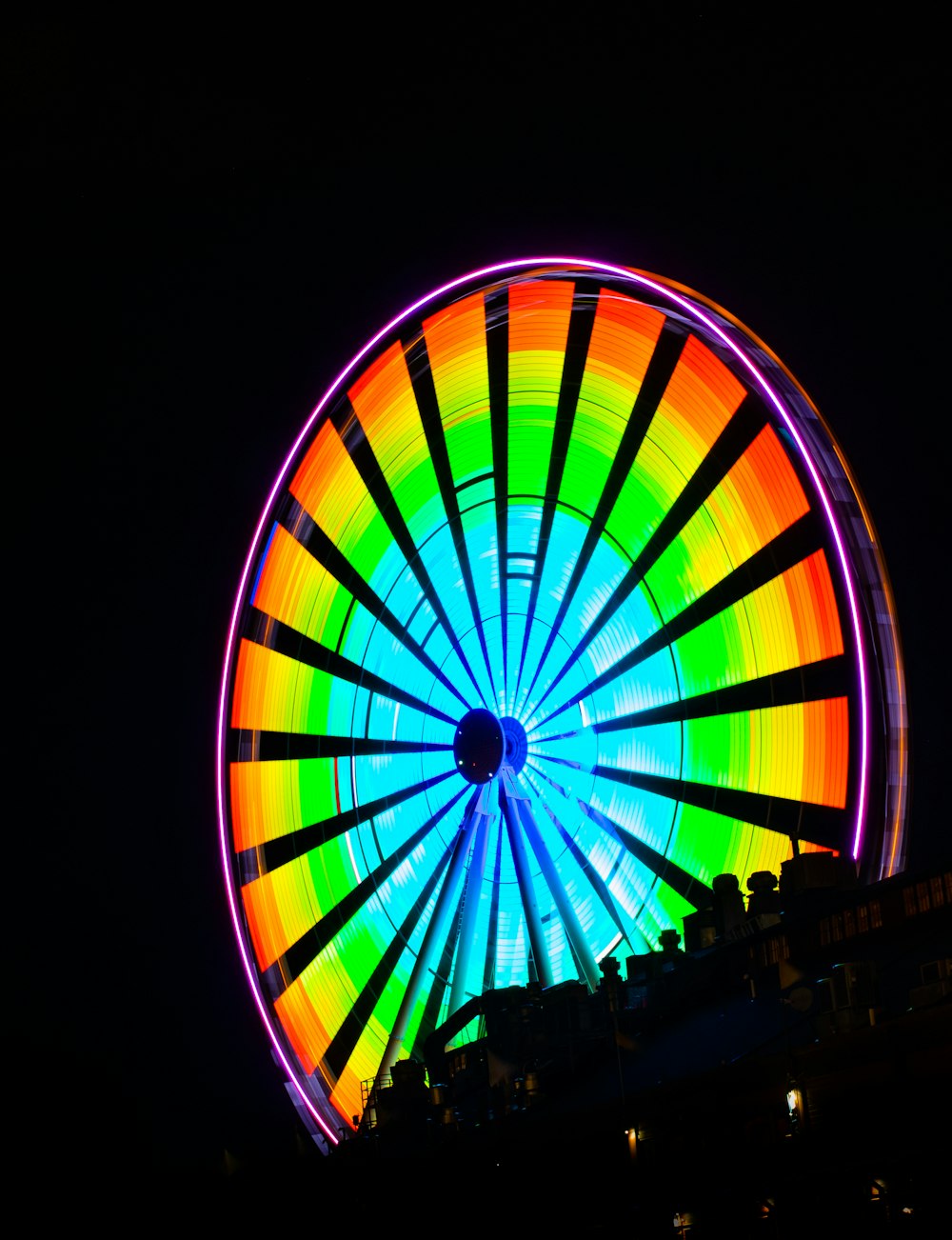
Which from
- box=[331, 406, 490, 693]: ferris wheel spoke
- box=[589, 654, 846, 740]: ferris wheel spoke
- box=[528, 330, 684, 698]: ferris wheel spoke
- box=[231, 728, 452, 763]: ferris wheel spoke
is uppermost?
box=[331, 406, 490, 693]: ferris wheel spoke

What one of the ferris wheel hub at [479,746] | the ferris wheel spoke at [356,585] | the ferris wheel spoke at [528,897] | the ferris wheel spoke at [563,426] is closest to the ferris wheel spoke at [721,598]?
the ferris wheel hub at [479,746]

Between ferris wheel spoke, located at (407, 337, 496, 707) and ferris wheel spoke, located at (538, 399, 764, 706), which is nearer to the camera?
ferris wheel spoke, located at (538, 399, 764, 706)

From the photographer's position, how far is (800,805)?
11.8 meters

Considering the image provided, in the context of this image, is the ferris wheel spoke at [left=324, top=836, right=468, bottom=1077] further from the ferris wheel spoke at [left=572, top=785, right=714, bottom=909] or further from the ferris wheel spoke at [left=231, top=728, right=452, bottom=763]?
the ferris wheel spoke at [left=572, top=785, right=714, bottom=909]

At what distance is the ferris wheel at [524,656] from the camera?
12016mm

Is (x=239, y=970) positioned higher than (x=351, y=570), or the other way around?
(x=351, y=570)

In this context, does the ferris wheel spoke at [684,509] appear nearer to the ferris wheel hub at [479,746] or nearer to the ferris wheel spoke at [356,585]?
the ferris wheel hub at [479,746]

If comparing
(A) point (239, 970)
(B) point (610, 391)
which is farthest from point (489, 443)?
(A) point (239, 970)

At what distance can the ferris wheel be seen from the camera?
12016 millimetres

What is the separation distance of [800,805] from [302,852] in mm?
6065

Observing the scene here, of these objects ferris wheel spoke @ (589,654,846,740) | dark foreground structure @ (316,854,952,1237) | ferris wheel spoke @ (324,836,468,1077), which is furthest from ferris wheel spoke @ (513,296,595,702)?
dark foreground structure @ (316,854,952,1237)

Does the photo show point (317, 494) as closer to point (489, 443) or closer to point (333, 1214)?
point (489, 443)

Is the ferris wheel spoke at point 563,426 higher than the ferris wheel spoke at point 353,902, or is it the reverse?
the ferris wheel spoke at point 563,426

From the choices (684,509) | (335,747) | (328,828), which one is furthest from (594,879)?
(684,509)
